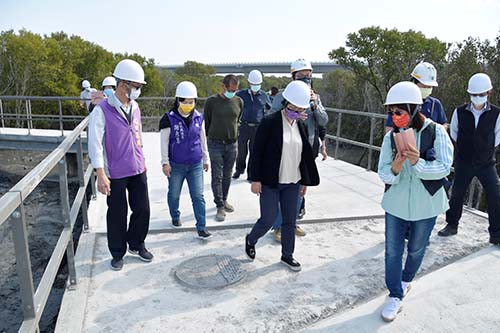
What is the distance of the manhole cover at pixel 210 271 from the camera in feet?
11.4

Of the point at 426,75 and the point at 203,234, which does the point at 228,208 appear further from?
the point at 426,75

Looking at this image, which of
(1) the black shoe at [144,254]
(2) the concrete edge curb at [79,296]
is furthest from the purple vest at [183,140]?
(2) the concrete edge curb at [79,296]

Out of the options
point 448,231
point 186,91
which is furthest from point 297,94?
point 448,231

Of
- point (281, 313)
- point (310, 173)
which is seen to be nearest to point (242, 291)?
point (281, 313)

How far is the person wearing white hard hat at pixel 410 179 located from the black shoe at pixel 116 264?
2245 mm

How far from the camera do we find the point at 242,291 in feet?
11.1

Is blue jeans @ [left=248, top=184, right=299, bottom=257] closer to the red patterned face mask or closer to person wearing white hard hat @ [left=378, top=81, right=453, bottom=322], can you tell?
person wearing white hard hat @ [left=378, top=81, right=453, bottom=322]

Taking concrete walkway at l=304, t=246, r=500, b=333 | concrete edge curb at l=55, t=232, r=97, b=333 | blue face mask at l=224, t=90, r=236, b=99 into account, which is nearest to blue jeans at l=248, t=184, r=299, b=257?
concrete walkway at l=304, t=246, r=500, b=333

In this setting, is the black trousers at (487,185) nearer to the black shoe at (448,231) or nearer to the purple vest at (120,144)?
the black shoe at (448,231)

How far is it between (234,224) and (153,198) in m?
1.62

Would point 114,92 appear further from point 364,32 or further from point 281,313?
point 364,32

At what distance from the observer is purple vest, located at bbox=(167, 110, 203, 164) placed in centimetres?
423

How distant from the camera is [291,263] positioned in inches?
148

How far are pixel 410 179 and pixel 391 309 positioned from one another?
0.97 metres
